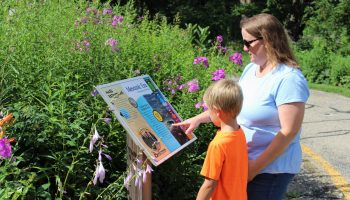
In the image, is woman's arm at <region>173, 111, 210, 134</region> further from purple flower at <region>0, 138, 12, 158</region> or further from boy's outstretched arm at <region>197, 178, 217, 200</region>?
purple flower at <region>0, 138, 12, 158</region>

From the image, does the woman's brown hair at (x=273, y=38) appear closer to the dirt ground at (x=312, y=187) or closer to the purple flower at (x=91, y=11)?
the dirt ground at (x=312, y=187)

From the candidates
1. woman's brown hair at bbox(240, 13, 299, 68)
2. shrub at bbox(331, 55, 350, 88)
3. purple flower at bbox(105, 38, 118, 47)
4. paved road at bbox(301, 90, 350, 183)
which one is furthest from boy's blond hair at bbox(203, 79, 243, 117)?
shrub at bbox(331, 55, 350, 88)

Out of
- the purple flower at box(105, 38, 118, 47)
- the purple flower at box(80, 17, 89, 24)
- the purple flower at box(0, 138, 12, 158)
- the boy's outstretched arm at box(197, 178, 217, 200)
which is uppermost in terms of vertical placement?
the purple flower at box(80, 17, 89, 24)

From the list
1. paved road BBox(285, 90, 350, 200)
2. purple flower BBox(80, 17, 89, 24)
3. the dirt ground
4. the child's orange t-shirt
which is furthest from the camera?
paved road BBox(285, 90, 350, 200)

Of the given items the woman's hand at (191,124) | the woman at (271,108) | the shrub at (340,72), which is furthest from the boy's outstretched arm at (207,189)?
the shrub at (340,72)

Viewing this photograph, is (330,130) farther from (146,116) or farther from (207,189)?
(207,189)

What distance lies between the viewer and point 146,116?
3.19 meters

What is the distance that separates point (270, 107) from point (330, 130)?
6.81 metres

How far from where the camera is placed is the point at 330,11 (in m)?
21.9

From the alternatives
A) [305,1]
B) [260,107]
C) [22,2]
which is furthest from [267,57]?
[305,1]

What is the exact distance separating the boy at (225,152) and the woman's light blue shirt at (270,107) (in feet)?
0.43

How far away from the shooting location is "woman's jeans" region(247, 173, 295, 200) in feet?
9.86

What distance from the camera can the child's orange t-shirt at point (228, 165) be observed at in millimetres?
2750

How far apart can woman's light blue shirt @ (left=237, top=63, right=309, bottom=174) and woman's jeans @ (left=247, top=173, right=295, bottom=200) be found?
48mm
